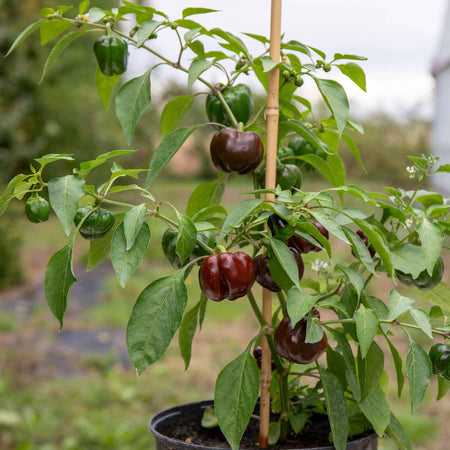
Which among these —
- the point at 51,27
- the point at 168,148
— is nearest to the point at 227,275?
the point at 168,148

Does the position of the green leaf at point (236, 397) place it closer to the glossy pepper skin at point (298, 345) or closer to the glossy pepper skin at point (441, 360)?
the glossy pepper skin at point (298, 345)

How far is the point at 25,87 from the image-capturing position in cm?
443

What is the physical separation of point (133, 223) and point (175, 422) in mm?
370

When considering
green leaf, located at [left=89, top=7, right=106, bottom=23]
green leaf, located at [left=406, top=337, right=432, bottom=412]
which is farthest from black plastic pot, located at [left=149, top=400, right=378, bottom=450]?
green leaf, located at [left=89, top=7, right=106, bottom=23]

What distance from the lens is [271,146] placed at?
709mm

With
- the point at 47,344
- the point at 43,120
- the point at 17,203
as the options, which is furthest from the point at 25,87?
the point at 47,344

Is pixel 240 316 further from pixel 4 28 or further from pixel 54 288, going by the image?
pixel 54 288

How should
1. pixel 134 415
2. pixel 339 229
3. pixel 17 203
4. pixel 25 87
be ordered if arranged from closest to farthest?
1. pixel 339 229
2. pixel 134 415
3. pixel 17 203
4. pixel 25 87

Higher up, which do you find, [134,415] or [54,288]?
[54,288]

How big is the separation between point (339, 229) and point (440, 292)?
9.5 inches

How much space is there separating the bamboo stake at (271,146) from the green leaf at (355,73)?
8 cm

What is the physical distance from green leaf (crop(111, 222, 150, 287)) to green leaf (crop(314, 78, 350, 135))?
232 millimetres

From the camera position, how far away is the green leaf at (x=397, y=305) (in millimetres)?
590

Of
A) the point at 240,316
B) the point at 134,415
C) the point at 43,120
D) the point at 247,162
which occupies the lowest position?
the point at 240,316
